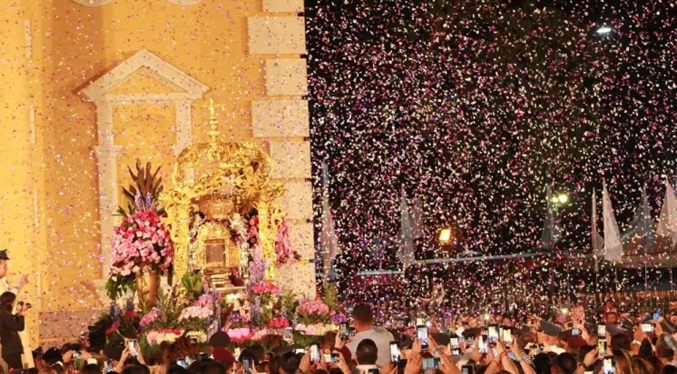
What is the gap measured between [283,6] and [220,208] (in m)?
3.39

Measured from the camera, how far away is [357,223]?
28875 mm

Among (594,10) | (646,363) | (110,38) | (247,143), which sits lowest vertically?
(646,363)

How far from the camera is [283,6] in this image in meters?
18.6

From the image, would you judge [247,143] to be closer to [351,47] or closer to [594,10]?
[351,47]

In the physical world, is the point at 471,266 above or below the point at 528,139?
below

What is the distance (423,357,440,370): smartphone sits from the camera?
8.97m

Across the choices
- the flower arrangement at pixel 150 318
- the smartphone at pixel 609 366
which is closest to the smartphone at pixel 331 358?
the smartphone at pixel 609 366

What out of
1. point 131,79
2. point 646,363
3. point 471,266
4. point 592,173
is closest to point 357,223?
point 471,266

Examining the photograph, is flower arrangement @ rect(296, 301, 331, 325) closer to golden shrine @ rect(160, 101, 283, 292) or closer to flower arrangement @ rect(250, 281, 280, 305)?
flower arrangement @ rect(250, 281, 280, 305)

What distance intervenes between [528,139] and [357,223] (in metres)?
3.67

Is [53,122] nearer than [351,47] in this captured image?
Yes

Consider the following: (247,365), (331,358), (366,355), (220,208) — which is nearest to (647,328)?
(366,355)

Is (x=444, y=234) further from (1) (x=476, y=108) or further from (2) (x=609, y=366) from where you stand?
(2) (x=609, y=366)

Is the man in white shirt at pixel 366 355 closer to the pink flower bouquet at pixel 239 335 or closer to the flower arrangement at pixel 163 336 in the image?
the pink flower bouquet at pixel 239 335
